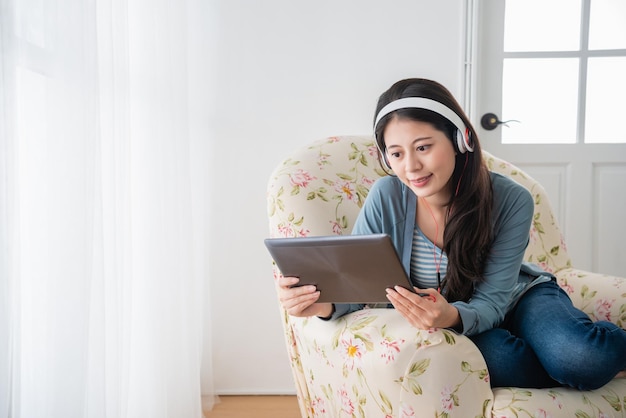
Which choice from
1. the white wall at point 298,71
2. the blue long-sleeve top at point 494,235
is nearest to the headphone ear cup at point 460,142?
the blue long-sleeve top at point 494,235

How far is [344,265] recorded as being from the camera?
1.01m

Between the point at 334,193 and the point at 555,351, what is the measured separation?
2.11ft

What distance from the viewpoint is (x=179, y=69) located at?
1.64 m

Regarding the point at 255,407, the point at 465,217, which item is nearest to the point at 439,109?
the point at 465,217

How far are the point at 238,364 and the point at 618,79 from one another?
5.95 ft

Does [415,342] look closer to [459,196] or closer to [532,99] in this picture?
[459,196]

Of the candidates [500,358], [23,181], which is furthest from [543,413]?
[23,181]

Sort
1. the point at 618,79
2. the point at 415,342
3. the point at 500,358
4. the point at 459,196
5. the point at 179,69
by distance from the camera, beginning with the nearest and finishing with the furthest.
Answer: the point at 415,342
the point at 500,358
the point at 459,196
the point at 179,69
the point at 618,79

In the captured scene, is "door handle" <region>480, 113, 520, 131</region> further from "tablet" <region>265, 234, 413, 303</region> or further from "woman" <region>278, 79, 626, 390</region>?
"tablet" <region>265, 234, 413, 303</region>

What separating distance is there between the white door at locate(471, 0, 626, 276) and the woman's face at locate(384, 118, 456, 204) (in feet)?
3.76

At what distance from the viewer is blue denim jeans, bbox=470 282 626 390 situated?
1.06m

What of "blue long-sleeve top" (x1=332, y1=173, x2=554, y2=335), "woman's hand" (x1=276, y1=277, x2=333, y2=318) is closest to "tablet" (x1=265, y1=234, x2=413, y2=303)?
"woman's hand" (x1=276, y1=277, x2=333, y2=318)

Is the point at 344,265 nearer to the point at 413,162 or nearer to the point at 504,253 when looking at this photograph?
the point at 413,162

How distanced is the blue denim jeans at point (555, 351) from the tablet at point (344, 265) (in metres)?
0.26
